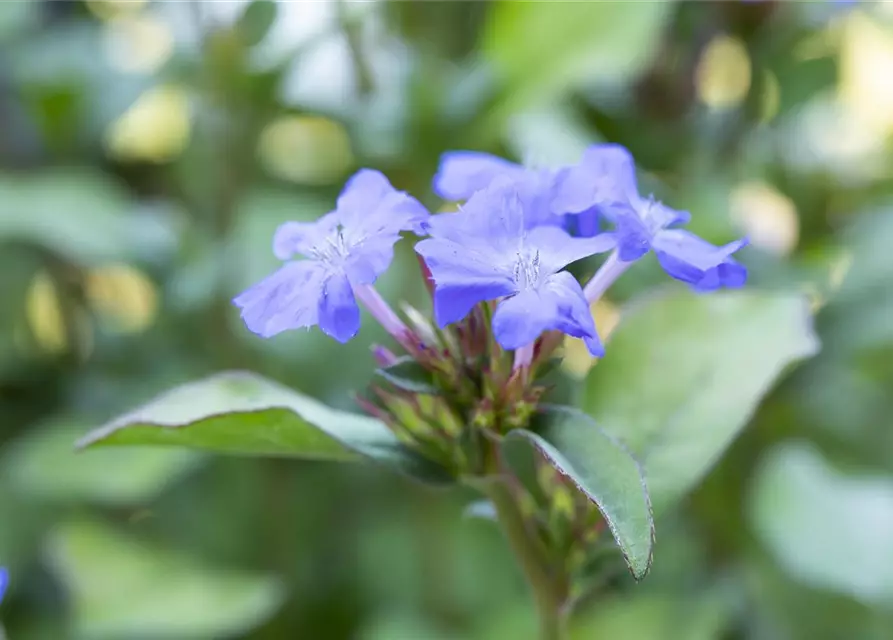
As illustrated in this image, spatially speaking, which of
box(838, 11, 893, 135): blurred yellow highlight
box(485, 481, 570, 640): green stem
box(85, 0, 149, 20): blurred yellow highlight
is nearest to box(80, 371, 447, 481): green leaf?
box(485, 481, 570, 640): green stem

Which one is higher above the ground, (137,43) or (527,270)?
(527,270)

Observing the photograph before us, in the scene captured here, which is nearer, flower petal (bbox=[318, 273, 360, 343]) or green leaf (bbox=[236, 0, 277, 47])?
flower petal (bbox=[318, 273, 360, 343])

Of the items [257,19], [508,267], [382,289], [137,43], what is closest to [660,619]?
[382,289]

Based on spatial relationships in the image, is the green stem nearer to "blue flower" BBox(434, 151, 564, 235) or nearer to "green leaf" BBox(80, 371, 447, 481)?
"green leaf" BBox(80, 371, 447, 481)

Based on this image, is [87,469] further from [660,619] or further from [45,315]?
[660,619]

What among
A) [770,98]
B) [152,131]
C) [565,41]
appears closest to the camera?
[565,41]

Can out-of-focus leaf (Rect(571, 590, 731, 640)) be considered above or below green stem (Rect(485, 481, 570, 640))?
below

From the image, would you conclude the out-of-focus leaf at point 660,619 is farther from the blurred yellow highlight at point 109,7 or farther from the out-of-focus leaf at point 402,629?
the blurred yellow highlight at point 109,7
